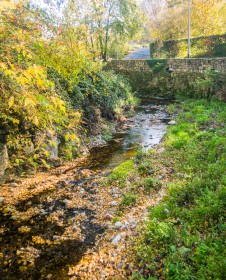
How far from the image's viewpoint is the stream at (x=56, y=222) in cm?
316

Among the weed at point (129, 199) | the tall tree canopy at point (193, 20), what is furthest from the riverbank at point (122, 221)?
the tall tree canopy at point (193, 20)

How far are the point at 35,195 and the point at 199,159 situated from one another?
3.77m

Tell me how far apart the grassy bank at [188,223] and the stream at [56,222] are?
36.4 inches

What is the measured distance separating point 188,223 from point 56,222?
2197 millimetres

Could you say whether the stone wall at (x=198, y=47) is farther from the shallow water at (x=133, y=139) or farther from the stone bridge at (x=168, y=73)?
the shallow water at (x=133, y=139)

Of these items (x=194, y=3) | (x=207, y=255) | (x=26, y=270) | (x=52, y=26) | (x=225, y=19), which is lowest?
(x=26, y=270)

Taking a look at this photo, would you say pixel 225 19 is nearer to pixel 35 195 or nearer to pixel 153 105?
pixel 153 105

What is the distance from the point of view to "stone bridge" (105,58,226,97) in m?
12.8

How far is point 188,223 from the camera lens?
337cm

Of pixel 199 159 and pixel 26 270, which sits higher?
pixel 199 159

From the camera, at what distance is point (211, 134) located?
6.73m

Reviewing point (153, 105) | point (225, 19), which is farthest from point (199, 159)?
point (225, 19)

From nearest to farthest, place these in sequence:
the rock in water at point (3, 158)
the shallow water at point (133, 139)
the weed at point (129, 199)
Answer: the weed at point (129, 199)
the rock in water at point (3, 158)
the shallow water at point (133, 139)

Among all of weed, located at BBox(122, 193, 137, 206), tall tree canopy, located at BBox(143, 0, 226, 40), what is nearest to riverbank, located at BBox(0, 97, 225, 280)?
weed, located at BBox(122, 193, 137, 206)
